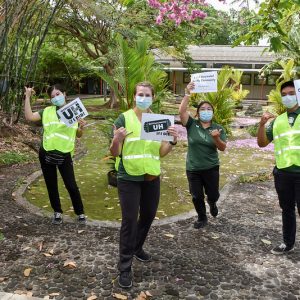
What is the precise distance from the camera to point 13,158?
8.85 m

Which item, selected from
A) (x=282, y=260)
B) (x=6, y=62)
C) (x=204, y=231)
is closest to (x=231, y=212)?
(x=204, y=231)

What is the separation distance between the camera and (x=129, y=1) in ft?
13.3

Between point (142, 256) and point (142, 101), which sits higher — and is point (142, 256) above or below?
below

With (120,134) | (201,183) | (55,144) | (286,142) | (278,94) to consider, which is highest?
(278,94)

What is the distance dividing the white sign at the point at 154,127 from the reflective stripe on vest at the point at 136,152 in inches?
3.3

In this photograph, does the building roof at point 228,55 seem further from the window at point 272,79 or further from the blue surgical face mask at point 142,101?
the blue surgical face mask at point 142,101

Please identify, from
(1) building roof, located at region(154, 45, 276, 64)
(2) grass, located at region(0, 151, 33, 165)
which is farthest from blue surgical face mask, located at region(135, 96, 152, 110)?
(1) building roof, located at region(154, 45, 276, 64)

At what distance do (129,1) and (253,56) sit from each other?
2954 centimetres

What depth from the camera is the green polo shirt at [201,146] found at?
4.82 meters

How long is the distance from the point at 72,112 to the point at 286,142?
240 cm

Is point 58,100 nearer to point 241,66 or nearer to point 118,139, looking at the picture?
point 118,139

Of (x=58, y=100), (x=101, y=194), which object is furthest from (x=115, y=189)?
(x=58, y=100)

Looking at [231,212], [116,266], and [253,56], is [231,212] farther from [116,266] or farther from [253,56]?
[253,56]

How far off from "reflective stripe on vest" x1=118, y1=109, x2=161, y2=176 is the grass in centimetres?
573
